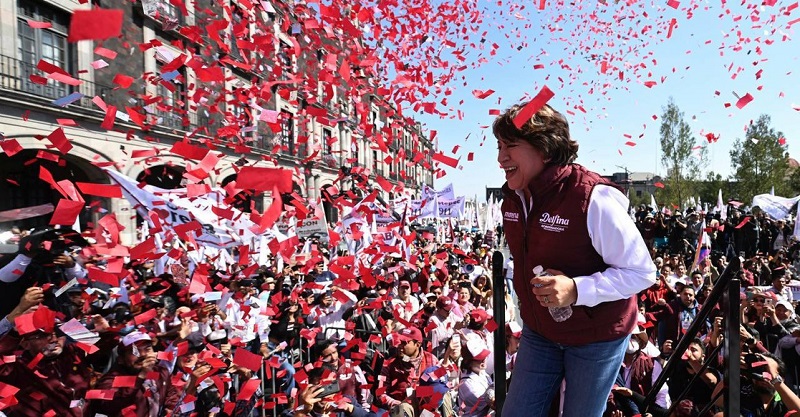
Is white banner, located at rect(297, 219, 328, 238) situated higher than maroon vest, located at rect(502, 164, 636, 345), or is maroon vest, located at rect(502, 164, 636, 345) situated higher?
maroon vest, located at rect(502, 164, 636, 345)

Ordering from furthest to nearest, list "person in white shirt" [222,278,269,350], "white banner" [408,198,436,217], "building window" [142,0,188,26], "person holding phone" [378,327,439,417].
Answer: "building window" [142,0,188,26], "white banner" [408,198,436,217], "person in white shirt" [222,278,269,350], "person holding phone" [378,327,439,417]

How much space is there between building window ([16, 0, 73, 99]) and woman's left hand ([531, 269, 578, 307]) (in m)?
15.2

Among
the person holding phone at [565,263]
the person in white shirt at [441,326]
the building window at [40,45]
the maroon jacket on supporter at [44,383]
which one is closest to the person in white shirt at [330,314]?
the person in white shirt at [441,326]

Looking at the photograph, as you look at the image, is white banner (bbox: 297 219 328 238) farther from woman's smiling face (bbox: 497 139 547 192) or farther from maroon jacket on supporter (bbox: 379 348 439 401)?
woman's smiling face (bbox: 497 139 547 192)

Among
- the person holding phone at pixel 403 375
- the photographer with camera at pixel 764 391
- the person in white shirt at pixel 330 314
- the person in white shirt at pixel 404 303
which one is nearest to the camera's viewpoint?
the photographer with camera at pixel 764 391

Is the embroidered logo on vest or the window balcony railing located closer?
the embroidered logo on vest

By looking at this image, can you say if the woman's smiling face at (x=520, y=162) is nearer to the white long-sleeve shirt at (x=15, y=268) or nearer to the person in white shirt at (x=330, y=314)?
the white long-sleeve shirt at (x=15, y=268)

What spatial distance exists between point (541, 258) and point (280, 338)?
16.8 ft

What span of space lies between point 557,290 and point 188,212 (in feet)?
21.2

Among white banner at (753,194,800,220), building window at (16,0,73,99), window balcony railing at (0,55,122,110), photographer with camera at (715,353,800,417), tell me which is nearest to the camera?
photographer with camera at (715,353,800,417)

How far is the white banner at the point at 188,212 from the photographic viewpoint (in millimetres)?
6566

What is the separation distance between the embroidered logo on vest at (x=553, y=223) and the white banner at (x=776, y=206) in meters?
17.4

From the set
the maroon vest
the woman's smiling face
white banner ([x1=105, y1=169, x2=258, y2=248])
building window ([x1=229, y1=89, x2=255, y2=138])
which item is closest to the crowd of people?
the maroon vest

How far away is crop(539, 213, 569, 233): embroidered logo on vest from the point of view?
65.1 inches
